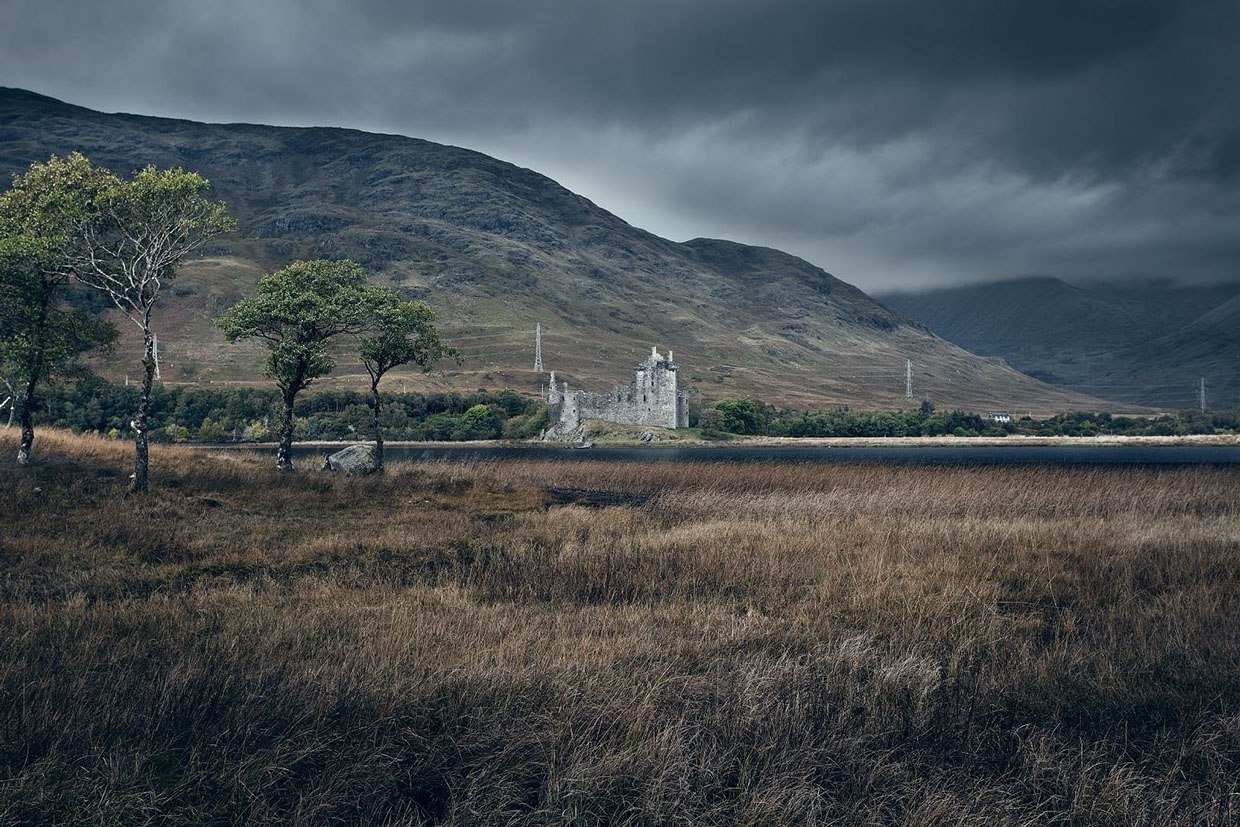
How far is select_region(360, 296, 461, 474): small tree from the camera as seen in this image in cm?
2969

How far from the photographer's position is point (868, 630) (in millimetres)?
7812

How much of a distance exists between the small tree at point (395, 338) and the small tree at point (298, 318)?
0.63 meters

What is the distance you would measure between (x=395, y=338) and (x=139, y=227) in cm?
1139

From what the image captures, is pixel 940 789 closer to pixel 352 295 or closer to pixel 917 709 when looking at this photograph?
pixel 917 709

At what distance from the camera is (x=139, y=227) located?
792 inches

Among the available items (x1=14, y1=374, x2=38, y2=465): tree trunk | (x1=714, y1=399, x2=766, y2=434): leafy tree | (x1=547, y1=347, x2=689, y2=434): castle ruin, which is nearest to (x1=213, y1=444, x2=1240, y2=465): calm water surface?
(x1=547, y1=347, x2=689, y2=434): castle ruin

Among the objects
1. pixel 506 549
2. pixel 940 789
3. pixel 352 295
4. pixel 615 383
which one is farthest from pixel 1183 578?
pixel 615 383

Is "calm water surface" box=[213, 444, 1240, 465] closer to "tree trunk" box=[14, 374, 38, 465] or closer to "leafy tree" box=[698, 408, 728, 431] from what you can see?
"leafy tree" box=[698, 408, 728, 431]

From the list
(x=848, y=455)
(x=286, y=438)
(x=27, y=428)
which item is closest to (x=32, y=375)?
(x=27, y=428)

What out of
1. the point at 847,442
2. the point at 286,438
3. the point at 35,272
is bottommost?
the point at 847,442

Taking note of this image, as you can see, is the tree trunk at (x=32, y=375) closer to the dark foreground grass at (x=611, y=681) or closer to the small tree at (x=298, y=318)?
the small tree at (x=298, y=318)

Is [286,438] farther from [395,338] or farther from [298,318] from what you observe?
[395,338]

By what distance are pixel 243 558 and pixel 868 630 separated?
32.9 ft

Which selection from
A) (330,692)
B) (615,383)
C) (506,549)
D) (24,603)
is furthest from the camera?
(615,383)
